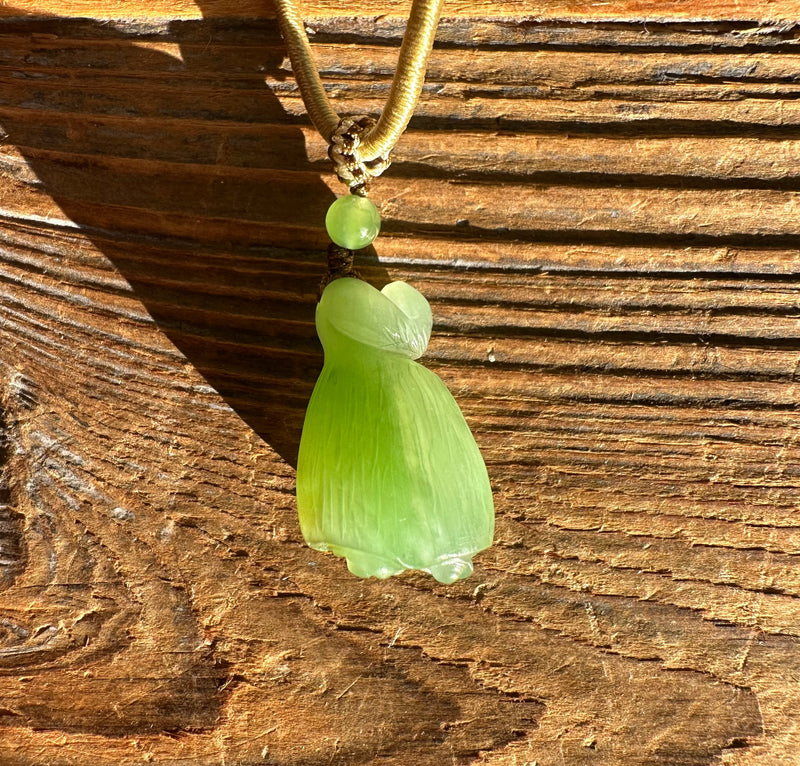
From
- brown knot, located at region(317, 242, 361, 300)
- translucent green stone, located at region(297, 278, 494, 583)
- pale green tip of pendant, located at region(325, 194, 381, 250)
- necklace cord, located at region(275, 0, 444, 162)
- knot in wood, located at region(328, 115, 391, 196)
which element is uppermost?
necklace cord, located at region(275, 0, 444, 162)

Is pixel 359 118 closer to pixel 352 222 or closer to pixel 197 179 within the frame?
pixel 352 222

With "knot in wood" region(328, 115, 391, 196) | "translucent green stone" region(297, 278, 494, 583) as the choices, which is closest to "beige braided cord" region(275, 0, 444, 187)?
"knot in wood" region(328, 115, 391, 196)

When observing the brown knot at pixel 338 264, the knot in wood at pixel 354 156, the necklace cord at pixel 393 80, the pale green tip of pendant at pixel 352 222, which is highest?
the necklace cord at pixel 393 80

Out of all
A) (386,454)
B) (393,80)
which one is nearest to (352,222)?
(393,80)

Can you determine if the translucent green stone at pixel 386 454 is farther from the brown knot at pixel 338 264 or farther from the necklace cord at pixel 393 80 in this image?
the necklace cord at pixel 393 80

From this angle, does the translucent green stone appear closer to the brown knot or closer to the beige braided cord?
the brown knot

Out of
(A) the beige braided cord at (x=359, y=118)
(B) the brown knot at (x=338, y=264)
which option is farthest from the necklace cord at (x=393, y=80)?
(B) the brown knot at (x=338, y=264)
